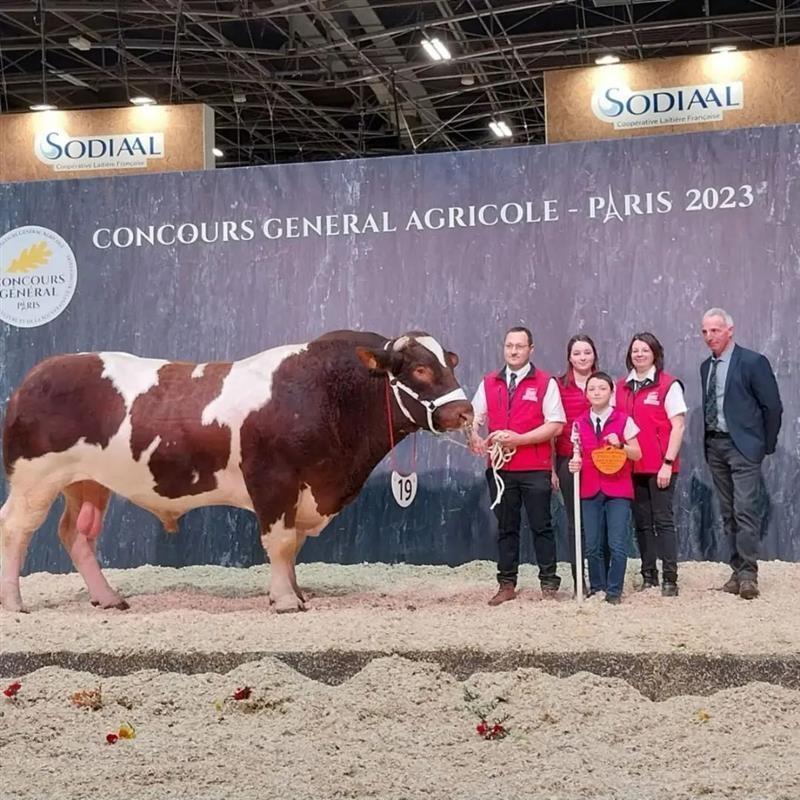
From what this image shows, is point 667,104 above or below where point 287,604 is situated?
above

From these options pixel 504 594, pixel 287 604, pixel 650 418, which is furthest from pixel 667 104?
pixel 287 604

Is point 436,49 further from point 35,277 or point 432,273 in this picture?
point 35,277

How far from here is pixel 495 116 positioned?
16.9m

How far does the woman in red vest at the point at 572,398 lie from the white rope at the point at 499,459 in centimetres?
31

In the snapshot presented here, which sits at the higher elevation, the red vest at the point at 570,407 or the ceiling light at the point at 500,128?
the ceiling light at the point at 500,128

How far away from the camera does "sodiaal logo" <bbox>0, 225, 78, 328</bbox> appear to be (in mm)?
7379

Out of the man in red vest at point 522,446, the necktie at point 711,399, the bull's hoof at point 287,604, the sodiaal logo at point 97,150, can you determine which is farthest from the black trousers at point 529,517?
the sodiaal logo at point 97,150

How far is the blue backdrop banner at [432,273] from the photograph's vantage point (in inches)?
262

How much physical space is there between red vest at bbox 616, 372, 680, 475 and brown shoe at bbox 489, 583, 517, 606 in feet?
2.75

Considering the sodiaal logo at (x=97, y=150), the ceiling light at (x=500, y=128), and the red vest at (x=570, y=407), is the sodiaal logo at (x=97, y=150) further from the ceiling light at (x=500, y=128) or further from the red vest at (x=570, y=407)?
the ceiling light at (x=500, y=128)

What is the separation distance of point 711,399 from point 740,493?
0.48 meters

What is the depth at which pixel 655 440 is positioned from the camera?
5508 millimetres

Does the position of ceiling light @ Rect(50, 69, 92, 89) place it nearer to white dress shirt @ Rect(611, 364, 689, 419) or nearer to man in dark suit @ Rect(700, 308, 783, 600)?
white dress shirt @ Rect(611, 364, 689, 419)

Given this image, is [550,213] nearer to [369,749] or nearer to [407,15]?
[369,749]
